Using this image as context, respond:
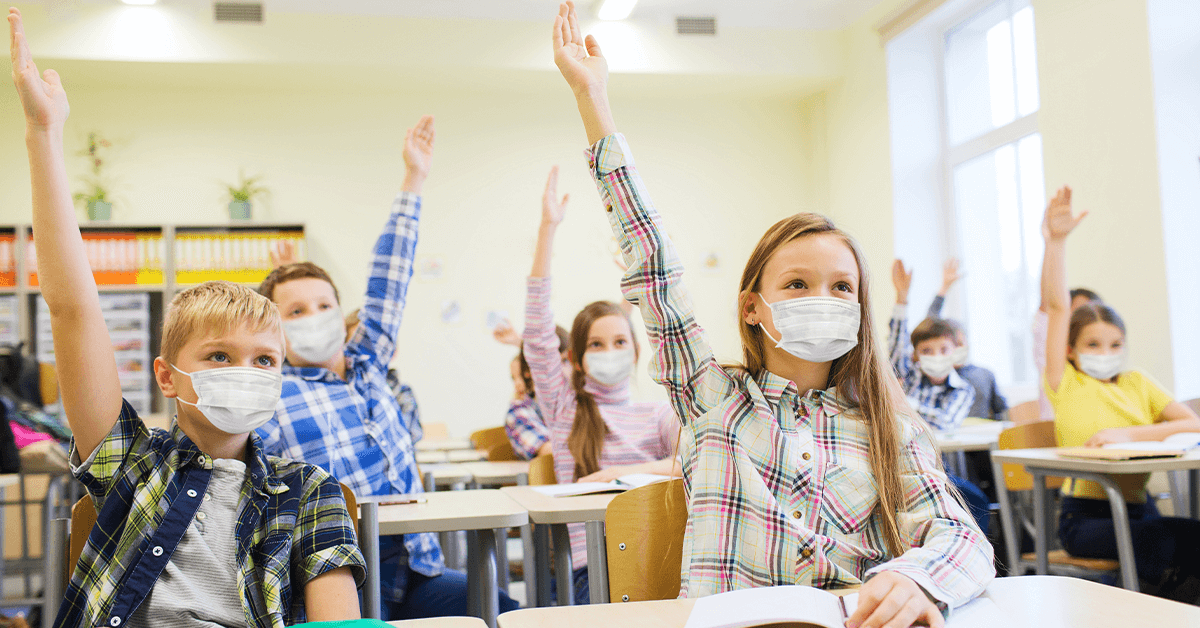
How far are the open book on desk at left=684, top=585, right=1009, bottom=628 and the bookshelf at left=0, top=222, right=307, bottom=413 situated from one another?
17.1 feet

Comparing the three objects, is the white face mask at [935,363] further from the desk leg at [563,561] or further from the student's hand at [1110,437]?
the desk leg at [563,561]

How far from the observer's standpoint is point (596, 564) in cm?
182

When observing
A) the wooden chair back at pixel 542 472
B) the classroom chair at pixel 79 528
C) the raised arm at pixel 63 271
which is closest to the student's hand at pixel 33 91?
the raised arm at pixel 63 271

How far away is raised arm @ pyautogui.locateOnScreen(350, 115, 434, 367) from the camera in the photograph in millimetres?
2209

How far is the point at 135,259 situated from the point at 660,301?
5243 millimetres

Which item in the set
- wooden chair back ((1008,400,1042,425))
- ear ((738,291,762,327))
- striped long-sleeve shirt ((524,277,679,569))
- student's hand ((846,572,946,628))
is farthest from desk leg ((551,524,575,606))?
wooden chair back ((1008,400,1042,425))

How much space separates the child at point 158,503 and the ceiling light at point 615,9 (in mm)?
4912

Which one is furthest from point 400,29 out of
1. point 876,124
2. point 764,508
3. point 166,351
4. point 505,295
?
point 764,508

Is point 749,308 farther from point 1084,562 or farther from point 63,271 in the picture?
point 1084,562

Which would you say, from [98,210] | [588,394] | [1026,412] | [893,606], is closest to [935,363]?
[1026,412]

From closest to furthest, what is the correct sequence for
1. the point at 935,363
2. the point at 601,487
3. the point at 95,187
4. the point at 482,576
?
the point at 482,576 < the point at 601,487 < the point at 935,363 < the point at 95,187

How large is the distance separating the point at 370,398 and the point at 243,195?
4350 millimetres

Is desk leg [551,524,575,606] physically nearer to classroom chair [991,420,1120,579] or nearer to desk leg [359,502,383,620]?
desk leg [359,502,383,620]

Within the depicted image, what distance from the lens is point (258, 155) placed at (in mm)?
6156
